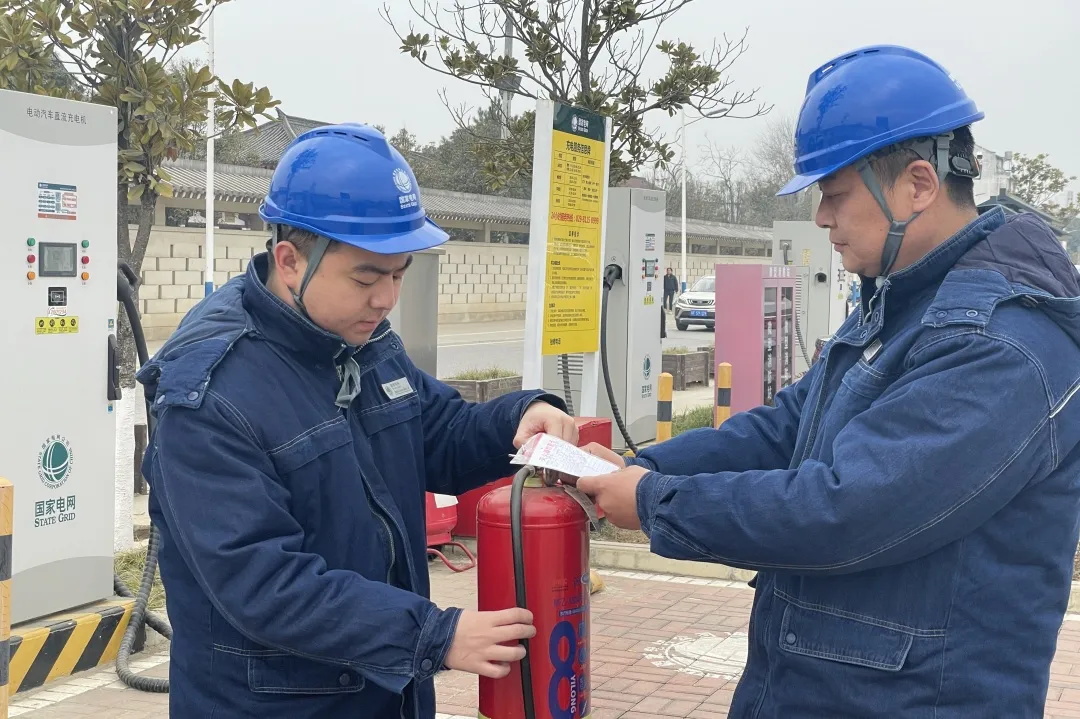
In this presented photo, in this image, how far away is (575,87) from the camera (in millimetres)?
11586

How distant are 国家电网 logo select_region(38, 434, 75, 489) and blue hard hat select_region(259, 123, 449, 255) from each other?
3.63m

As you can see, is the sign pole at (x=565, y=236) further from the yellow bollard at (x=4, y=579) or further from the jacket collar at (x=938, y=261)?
the jacket collar at (x=938, y=261)

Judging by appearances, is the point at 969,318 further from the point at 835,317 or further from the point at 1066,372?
the point at 835,317

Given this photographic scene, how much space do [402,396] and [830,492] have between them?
1033 millimetres

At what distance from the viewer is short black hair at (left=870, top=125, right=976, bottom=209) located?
217 centimetres

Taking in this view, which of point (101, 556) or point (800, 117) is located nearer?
point (800, 117)

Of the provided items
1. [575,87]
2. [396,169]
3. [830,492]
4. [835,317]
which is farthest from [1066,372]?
[835,317]

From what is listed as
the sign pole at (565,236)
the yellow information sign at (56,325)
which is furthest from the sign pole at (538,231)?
the yellow information sign at (56,325)

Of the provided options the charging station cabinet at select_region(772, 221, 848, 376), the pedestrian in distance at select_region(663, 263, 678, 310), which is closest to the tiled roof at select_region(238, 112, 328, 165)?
the pedestrian in distance at select_region(663, 263, 678, 310)

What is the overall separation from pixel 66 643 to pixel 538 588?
12.0 ft

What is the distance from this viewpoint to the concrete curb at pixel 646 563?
23.3 ft

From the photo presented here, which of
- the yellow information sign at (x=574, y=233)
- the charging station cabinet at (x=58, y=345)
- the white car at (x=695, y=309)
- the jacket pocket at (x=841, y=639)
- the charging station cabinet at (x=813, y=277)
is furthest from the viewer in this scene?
the white car at (x=695, y=309)

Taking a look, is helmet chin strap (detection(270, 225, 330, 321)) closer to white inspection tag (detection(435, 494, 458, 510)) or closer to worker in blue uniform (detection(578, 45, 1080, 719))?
worker in blue uniform (detection(578, 45, 1080, 719))

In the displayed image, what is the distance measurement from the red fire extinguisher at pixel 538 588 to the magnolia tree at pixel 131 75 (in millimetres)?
5969
